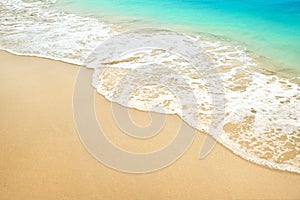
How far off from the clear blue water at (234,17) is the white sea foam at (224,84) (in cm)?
81

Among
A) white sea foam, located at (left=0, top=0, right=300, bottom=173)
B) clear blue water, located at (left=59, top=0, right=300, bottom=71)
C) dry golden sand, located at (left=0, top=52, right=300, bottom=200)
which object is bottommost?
dry golden sand, located at (left=0, top=52, right=300, bottom=200)

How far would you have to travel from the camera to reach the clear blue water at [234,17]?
6.53m

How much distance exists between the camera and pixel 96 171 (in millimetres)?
2666

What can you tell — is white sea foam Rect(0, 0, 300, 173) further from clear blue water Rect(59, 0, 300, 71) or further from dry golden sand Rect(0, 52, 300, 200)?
clear blue water Rect(59, 0, 300, 71)

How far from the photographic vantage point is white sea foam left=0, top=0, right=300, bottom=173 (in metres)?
3.15

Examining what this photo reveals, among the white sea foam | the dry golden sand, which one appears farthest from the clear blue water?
the dry golden sand

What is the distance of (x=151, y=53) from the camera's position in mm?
5766

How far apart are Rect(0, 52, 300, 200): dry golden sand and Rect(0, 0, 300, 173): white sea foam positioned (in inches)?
10.2

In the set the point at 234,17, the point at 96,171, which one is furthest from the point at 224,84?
the point at 234,17

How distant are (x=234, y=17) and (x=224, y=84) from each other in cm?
556

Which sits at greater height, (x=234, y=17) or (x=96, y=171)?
(x=234, y=17)

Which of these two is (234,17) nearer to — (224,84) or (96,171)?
(224,84)

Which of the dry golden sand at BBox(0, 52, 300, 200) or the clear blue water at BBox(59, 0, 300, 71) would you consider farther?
the clear blue water at BBox(59, 0, 300, 71)

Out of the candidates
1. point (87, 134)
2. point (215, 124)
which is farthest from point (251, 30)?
point (87, 134)
